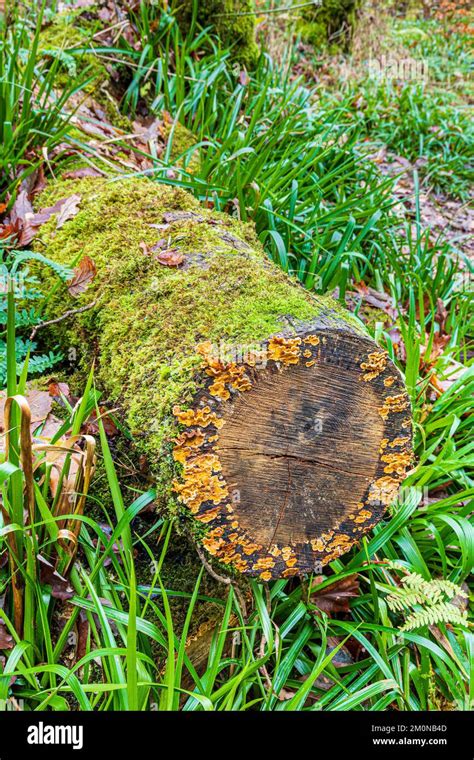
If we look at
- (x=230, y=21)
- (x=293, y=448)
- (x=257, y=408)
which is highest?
(x=230, y=21)

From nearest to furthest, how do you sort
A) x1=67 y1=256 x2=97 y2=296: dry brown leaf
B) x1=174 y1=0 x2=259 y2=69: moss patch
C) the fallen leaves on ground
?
the fallen leaves on ground → x1=67 y1=256 x2=97 y2=296: dry brown leaf → x1=174 y1=0 x2=259 y2=69: moss patch

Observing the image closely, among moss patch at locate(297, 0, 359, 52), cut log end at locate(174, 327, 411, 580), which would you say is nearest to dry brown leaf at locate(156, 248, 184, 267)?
cut log end at locate(174, 327, 411, 580)

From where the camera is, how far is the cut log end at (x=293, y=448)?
1.40 meters

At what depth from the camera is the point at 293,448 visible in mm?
1496

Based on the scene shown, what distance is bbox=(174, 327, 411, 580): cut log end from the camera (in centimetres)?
140

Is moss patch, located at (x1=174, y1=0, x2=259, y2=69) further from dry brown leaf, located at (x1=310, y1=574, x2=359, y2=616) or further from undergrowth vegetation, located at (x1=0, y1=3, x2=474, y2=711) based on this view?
dry brown leaf, located at (x1=310, y1=574, x2=359, y2=616)

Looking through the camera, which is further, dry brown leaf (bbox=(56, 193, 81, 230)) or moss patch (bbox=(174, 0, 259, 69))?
moss patch (bbox=(174, 0, 259, 69))

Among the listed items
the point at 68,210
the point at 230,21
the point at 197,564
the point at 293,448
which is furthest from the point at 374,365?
the point at 230,21

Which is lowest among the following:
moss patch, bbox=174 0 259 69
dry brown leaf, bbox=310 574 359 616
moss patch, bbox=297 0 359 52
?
dry brown leaf, bbox=310 574 359 616

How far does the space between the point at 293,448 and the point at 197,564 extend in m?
0.52

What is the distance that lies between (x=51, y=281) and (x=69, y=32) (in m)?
2.18

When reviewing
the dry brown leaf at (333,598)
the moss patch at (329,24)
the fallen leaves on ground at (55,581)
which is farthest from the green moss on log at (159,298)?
the moss patch at (329,24)

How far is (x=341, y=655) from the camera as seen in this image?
187 cm

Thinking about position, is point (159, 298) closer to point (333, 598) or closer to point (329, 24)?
point (333, 598)
